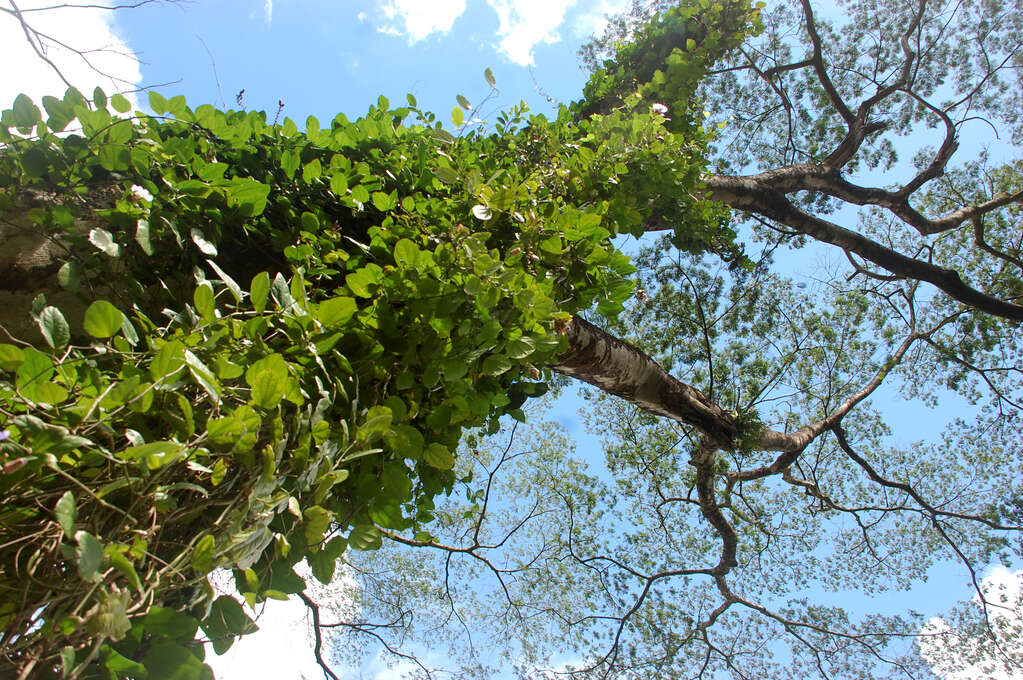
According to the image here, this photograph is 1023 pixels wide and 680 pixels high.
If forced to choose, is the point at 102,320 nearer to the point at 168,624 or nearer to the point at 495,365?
the point at 168,624

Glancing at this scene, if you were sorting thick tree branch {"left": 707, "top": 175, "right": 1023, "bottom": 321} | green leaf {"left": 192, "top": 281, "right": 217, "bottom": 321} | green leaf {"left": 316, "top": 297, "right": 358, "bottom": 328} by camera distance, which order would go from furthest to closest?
1. thick tree branch {"left": 707, "top": 175, "right": 1023, "bottom": 321}
2. green leaf {"left": 316, "top": 297, "right": 358, "bottom": 328}
3. green leaf {"left": 192, "top": 281, "right": 217, "bottom": 321}

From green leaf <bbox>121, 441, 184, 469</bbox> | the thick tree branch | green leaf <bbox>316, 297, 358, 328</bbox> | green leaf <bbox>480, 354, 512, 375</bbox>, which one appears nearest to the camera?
green leaf <bbox>121, 441, 184, 469</bbox>

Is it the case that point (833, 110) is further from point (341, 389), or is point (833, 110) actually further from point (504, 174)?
point (341, 389)

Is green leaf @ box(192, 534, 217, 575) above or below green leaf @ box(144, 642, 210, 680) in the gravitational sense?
above

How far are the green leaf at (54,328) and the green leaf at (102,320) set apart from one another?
0.03 meters

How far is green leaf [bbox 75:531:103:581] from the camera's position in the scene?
62cm

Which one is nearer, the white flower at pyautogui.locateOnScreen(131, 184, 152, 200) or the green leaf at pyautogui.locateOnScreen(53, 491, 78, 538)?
the green leaf at pyautogui.locateOnScreen(53, 491, 78, 538)

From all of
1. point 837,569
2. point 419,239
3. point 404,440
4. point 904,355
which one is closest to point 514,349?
point 404,440

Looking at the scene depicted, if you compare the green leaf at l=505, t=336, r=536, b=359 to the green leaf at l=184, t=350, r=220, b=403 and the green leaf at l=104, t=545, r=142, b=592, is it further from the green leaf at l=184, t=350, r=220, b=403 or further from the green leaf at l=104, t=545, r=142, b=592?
the green leaf at l=104, t=545, r=142, b=592

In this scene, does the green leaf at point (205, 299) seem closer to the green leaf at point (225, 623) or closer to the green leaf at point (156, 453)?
the green leaf at point (156, 453)

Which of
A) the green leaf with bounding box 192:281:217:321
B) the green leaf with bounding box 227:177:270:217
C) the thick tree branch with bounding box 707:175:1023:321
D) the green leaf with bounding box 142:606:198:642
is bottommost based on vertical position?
the green leaf with bounding box 142:606:198:642

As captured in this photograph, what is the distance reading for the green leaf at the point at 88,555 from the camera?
2.04ft

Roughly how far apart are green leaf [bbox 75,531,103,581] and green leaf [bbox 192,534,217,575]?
0.46 ft

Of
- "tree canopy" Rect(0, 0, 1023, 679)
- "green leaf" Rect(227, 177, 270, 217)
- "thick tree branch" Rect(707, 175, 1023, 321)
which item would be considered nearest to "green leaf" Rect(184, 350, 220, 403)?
"tree canopy" Rect(0, 0, 1023, 679)
